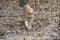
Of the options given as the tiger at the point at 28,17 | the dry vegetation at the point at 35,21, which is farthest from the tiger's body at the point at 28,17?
the dry vegetation at the point at 35,21

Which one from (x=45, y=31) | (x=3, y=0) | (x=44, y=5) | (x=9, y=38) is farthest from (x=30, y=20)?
Result: (x=3, y=0)

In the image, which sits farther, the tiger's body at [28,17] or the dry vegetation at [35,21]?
the tiger's body at [28,17]

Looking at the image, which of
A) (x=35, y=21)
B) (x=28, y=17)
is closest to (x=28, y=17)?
(x=28, y=17)

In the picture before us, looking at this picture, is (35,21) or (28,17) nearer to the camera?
(28,17)

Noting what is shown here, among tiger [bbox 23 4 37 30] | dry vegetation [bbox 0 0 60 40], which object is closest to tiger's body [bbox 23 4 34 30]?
tiger [bbox 23 4 37 30]

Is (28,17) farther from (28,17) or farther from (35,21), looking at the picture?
(35,21)

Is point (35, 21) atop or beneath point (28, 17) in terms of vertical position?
beneath

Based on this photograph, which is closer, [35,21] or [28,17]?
[28,17]

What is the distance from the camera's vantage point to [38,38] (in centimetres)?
421

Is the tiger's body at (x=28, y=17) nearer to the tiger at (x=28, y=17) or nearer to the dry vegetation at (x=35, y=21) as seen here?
the tiger at (x=28, y=17)

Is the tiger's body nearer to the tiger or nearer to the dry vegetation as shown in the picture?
the tiger

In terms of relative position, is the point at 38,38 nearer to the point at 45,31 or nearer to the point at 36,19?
the point at 45,31

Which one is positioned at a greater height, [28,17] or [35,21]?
[28,17]

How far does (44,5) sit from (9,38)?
2229mm
